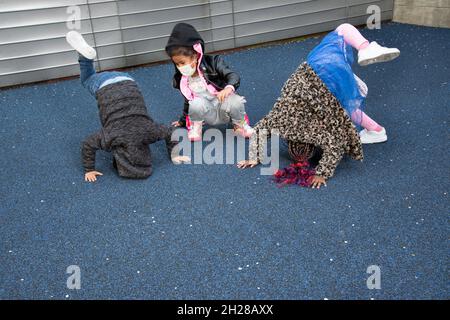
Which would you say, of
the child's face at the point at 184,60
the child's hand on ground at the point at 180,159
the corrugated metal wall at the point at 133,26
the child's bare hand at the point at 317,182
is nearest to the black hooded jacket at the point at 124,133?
the child's hand on ground at the point at 180,159

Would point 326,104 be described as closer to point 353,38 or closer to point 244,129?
point 353,38

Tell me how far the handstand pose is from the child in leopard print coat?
0.48 meters

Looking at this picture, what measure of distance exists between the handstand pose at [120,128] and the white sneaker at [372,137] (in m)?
0.88

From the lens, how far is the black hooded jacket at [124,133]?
1.74 metres

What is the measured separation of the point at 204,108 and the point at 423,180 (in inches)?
Answer: 38.8

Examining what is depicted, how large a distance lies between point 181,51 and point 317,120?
66cm

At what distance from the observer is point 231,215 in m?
1.55

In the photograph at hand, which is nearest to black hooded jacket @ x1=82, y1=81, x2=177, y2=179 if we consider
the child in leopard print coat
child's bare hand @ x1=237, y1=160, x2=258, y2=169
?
child's bare hand @ x1=237, y1=160, x2=258, y2=169

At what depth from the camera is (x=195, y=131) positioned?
212 centimetres

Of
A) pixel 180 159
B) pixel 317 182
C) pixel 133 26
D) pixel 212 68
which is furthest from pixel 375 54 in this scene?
pixel 133 26

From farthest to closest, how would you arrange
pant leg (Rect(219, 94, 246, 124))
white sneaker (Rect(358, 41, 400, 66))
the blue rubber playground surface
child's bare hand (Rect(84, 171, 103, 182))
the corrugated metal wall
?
the corrugated metal wall
pant leg (Rect(219, 94, 246, 124))
child's bare hand (Rect(84, 171, 103, 182))
white sneaker (Rect(358, 41, 400, 66))
the blue rubber playground surface

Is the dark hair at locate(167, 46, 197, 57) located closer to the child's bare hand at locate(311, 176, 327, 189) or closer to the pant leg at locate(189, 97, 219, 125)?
the pant leg at locate(189, 97, 219, 125)

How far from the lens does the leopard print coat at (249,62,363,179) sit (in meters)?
1.64
